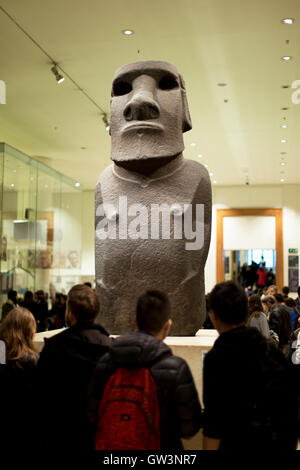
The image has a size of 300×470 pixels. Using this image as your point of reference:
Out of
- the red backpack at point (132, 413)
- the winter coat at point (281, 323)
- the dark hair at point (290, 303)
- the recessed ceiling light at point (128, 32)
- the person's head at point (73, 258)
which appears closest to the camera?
the red backpack at point (132, 413)

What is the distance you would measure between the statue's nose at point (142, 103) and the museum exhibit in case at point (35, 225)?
5.18 meters

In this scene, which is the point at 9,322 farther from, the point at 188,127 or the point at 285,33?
the point at 285,33

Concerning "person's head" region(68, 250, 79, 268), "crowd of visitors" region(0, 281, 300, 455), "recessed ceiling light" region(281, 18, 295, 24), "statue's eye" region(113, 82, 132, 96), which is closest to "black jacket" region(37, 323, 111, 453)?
"crowd of visitors" region(0, 281, 300, 455)

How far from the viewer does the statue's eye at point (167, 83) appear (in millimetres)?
4645

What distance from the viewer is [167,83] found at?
4.70 meters

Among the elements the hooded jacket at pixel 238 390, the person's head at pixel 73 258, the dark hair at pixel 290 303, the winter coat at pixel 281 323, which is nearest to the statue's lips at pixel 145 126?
the hooded jacket at pixel 238 390

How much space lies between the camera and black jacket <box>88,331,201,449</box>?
2.38 metres

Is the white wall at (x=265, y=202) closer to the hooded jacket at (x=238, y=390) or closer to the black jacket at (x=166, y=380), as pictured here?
the hooded jacket at (x=238, y=390)

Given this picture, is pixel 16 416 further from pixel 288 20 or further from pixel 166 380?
pixel 288 20

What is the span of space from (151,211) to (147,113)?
77 cm

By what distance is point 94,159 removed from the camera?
47.9 ft

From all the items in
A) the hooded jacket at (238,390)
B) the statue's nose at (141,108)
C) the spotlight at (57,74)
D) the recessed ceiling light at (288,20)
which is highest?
the recessed ceiling light at (288,20)

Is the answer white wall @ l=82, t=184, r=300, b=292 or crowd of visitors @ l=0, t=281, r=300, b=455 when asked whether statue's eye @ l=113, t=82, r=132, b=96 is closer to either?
crowd of visitors @ l=0, t=281, r=300, b=455

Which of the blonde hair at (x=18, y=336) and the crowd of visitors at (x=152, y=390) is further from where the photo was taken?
the blonde hair at (x=18, y=336)
